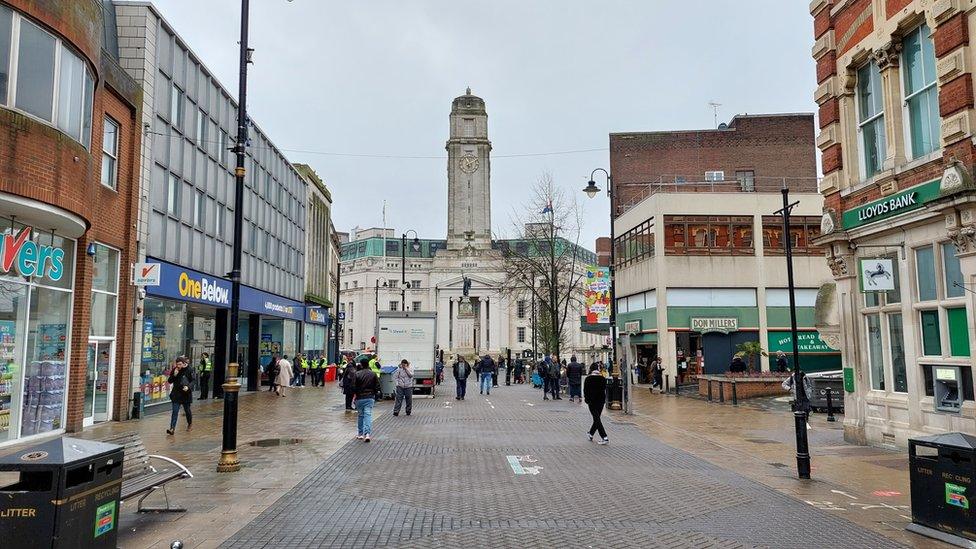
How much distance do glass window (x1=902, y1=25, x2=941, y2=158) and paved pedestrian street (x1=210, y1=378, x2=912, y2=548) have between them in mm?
7357

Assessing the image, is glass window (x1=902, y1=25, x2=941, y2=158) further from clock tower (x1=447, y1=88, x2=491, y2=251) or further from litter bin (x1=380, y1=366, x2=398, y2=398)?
clock tower (x1=447, y1=88, x2=491, y2=251)

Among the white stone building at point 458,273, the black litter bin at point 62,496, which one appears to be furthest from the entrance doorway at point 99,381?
the white stone building at point 458,273

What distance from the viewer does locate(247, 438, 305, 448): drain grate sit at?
45.5 feet

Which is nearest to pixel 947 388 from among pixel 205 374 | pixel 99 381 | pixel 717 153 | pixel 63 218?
pixel 63 218

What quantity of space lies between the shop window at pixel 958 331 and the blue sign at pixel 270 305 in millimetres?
23815

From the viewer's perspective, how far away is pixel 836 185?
611 inches

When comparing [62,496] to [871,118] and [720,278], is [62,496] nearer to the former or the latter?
[871,118]

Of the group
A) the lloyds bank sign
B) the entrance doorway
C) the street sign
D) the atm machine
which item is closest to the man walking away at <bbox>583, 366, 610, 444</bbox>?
the atm machine

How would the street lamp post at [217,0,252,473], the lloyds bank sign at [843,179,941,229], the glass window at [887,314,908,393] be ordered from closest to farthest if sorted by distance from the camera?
1. the street lamp post at [217,0,252,473]
2. the lloyds bank sign at [843,179,941,229]
3. the glass window at [887,314,908,393]

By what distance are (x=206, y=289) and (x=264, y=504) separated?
16939 mm

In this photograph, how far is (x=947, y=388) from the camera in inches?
482

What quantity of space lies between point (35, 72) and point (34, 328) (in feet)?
17.6

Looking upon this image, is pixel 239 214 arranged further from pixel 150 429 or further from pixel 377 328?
pixel 377 328

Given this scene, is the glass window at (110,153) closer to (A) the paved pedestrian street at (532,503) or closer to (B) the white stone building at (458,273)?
(A) the paved pedestrian street at (532,503)
